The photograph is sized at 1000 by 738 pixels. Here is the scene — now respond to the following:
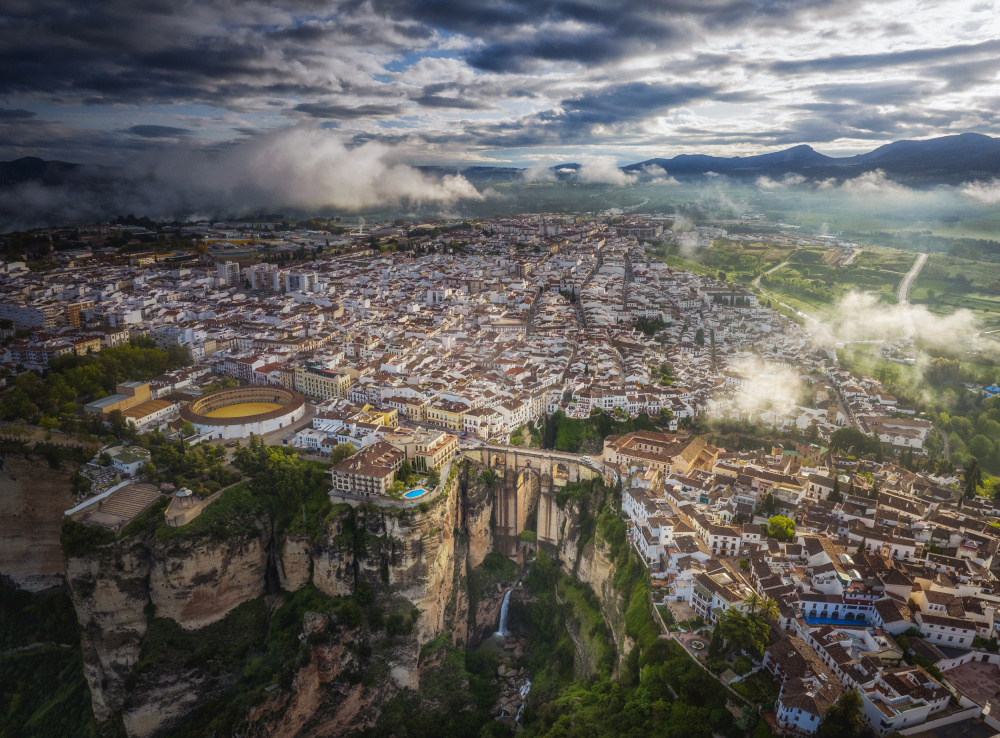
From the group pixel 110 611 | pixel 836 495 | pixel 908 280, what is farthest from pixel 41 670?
pixel 908 280

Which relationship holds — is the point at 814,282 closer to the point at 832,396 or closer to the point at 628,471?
the point at 832,396

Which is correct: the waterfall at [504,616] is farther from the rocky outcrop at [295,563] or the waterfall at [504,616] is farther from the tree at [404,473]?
the rocky outcrop at [295,563]

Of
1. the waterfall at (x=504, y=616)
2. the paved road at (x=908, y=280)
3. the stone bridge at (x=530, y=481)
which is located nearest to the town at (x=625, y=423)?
the stone bridge at (x=530, y=481)

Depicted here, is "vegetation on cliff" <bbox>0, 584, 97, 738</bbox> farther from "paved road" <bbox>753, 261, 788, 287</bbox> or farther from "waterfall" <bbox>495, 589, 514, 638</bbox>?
"paved road" <bbox>753, 261, 788, 287</bbox>

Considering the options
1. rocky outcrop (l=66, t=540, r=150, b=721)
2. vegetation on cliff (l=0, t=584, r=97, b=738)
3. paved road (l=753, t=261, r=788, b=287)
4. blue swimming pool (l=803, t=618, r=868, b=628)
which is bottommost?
vegetation on cliff (l=0, t=584, r=97, b=738)

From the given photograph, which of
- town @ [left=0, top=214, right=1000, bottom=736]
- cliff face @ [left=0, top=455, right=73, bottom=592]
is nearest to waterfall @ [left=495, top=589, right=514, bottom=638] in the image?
town @ [left=0, top=214, right=1000, bottom=736]

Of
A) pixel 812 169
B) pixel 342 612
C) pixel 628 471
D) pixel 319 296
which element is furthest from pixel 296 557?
pixel 812 169

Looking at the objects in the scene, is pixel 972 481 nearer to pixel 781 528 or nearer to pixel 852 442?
pixel 852 442
